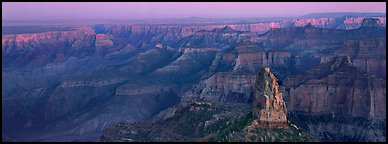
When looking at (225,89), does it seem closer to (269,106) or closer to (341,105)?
(341,105)

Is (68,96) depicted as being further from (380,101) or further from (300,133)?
(300,133)

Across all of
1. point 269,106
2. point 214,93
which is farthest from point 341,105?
point 269,106

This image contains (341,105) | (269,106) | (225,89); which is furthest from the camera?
(225,89)

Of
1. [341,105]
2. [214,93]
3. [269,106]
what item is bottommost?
[214,93]

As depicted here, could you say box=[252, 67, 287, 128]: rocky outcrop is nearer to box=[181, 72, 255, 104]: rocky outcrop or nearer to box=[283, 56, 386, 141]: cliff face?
box=[283, 56, 386, 141]: cliff face

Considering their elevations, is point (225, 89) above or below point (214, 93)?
above

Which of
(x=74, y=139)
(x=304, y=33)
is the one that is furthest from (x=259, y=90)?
(x=304, y=33)

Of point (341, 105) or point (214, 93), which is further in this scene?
point (214, 93)

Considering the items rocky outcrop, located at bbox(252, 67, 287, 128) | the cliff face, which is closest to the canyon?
the cliff face
